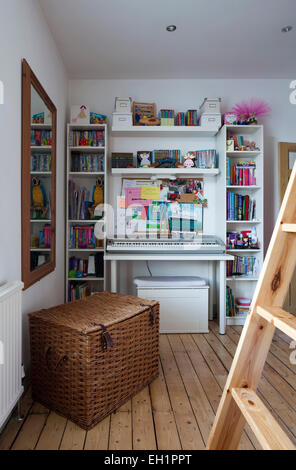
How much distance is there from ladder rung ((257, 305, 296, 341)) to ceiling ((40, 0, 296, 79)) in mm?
2307

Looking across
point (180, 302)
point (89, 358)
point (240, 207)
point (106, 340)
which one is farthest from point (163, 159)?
point (89, 358)

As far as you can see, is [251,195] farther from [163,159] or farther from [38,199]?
[38,199]

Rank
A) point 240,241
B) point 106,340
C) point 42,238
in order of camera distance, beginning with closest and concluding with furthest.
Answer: point 106,340 < point 42,238 < point 240,241

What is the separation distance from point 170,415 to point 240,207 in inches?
85.3

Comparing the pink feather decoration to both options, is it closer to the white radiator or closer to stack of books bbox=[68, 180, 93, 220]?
stack of books bbox=[68, 180, 93, 220]

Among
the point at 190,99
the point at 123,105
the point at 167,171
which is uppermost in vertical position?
the point at 190,99

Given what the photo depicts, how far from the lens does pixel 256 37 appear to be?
2.67 m

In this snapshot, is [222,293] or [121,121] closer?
[222,293]

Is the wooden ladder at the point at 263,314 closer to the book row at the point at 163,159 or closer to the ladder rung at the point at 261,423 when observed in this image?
the ladder rung at the point at 261,423

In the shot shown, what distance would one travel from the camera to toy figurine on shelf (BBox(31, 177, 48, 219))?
6.75ft

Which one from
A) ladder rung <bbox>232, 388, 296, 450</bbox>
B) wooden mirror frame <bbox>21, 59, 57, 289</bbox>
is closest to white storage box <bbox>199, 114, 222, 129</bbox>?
wooden mirror frame <bbox>21, 59, 57, 289</bbox>

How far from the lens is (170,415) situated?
5.52 feet

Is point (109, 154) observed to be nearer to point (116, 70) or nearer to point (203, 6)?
point (116, 70)

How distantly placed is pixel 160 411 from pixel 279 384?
0.85 m
